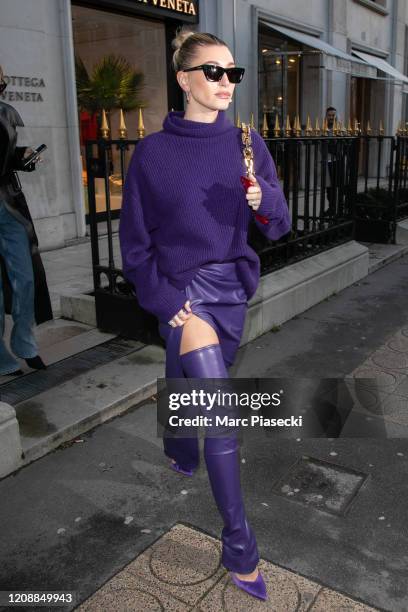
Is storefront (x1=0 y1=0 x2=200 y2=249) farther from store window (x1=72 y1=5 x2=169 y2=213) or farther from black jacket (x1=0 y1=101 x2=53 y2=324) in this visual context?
black jacket (x1=0 y1=101 x2=53 y2=324)

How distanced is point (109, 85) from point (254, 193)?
1013cm

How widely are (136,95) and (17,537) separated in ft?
35.8

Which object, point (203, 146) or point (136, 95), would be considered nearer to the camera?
point (203, 146)

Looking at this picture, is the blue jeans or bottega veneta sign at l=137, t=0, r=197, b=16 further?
bottega veneta sign at l=137, t=0, r=197, b=16

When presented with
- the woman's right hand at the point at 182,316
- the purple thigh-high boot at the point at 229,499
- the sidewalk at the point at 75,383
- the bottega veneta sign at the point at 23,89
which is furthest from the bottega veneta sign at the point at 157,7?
the purple thigh-high boot at the point at 229,499

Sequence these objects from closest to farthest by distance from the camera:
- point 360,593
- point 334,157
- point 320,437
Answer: point 360,593
point 320,437
point 334,157

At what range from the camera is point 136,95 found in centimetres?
1221

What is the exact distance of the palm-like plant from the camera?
10.9 metres

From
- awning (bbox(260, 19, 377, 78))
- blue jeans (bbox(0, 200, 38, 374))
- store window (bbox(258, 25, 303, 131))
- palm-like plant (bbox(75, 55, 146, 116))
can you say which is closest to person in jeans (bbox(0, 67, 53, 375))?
blue jeans (bbox(0, 200, 38, 374))

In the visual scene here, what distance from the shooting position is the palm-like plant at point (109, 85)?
1090 cm

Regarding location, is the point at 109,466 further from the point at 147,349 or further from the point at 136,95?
the point at 136,95

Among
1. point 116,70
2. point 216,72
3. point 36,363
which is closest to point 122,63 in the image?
point 116,70

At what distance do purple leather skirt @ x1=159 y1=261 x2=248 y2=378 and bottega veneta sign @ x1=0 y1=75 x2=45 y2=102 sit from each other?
6941 millimetres

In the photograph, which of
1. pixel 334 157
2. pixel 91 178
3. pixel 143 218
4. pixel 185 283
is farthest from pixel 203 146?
pixel 334 157
